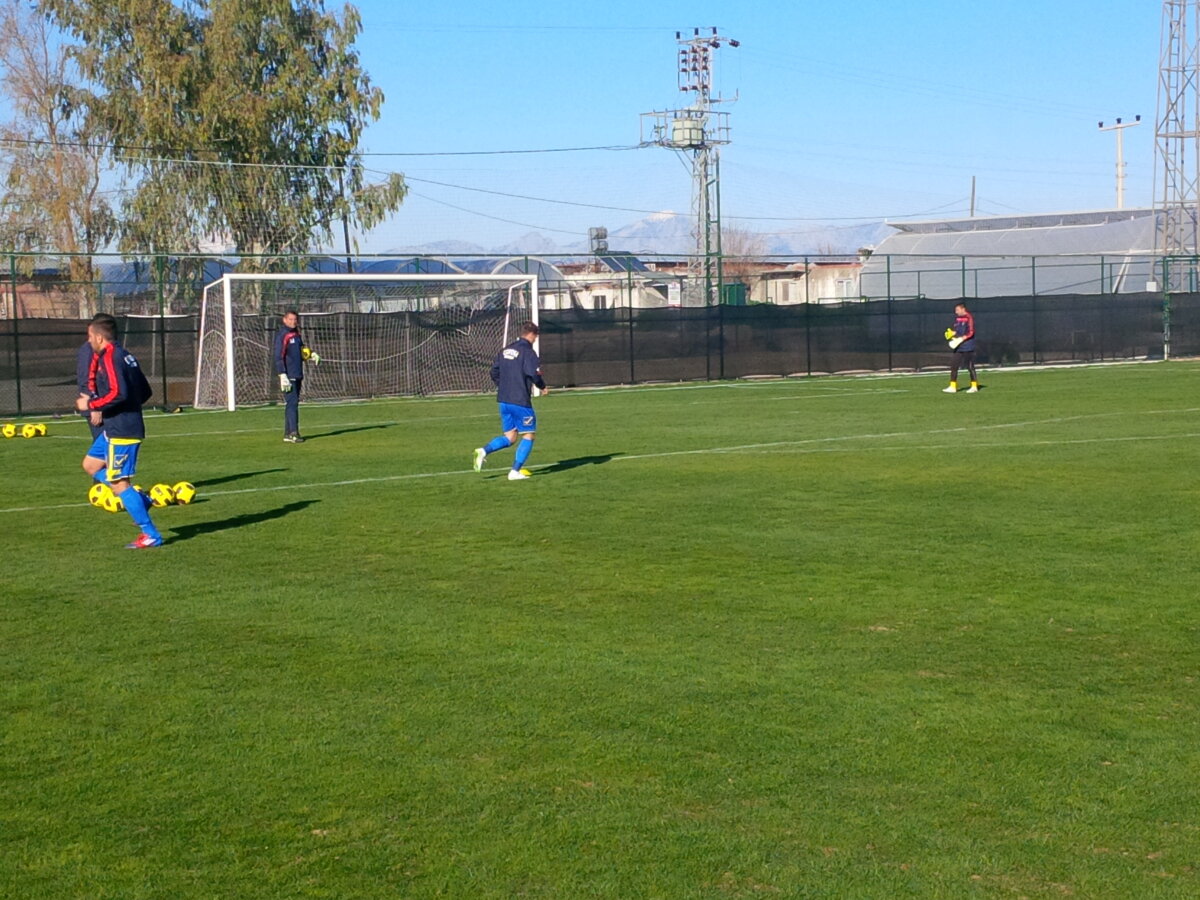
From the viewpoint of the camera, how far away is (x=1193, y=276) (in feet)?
162

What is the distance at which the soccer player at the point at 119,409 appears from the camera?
35.2ft

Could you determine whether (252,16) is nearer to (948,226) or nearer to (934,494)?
(934,494)

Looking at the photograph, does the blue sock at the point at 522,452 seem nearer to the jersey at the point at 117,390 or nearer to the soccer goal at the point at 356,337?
the jersey at the point at 117,390

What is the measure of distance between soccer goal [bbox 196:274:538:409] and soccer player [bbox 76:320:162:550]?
57.7ft

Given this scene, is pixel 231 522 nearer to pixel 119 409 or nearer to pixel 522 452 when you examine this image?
pixel 119 409

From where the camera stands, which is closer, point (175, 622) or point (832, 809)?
point (832, 809)

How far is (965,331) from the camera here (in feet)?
88.7

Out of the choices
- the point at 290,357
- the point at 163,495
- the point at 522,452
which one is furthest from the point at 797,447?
the point at 163,495

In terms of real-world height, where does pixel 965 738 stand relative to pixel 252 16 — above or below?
below

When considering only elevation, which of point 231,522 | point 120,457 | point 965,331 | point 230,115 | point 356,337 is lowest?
point 231,522

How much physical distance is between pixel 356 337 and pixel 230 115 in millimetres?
15093

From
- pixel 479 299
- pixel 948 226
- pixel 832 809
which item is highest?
pixel 948 226

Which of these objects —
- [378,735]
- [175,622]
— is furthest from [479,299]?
[378,735]

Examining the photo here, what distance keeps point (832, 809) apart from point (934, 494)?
28.6 ft
